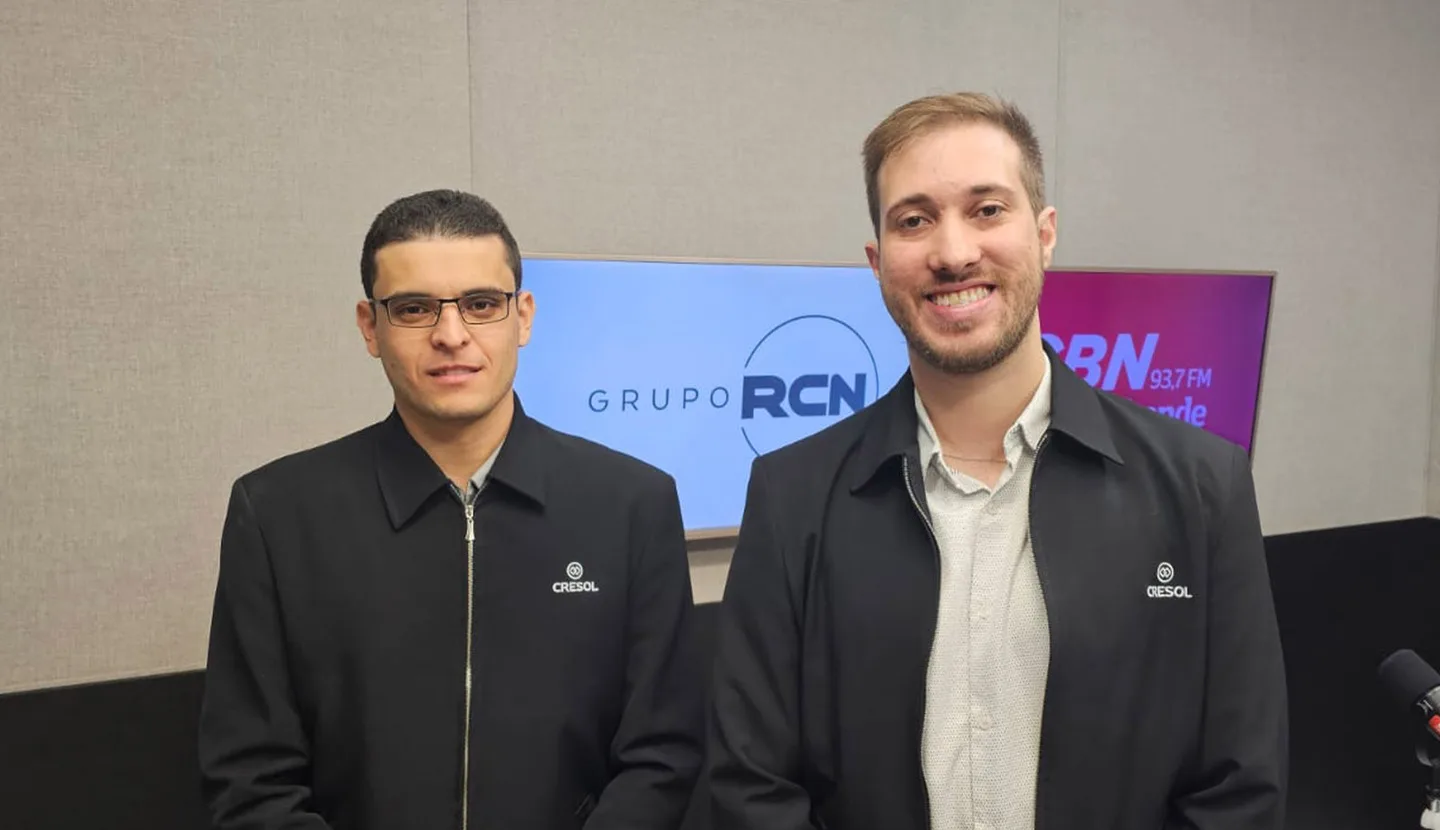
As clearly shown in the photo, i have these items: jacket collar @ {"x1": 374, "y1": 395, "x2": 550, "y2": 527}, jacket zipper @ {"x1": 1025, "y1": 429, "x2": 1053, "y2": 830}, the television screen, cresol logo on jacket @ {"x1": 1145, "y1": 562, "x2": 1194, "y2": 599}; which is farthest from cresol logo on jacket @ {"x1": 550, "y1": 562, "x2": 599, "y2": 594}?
the television screen

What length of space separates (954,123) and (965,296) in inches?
9.0

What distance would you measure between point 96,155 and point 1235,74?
3.30 m

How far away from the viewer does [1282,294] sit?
3.74m

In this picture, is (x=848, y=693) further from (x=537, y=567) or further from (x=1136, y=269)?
(x=1136, y=269)

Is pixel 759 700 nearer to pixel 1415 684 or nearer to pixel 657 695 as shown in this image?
pixel 657 695

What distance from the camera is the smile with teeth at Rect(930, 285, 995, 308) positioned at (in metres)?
1.35

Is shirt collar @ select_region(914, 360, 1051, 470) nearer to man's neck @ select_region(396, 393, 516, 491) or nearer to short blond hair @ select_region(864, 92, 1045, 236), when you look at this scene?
short blond hair @ select_region(864, 92, 1045, 236)

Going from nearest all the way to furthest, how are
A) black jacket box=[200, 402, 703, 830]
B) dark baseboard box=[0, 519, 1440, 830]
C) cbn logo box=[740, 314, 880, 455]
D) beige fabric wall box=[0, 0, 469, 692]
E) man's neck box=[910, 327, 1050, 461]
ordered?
man's neck box=[910, 327, 1050, 461] → black jacket box=[200, 402, 703, 830] → beige fabric wall box=[0, 0, 469, 692] → cbn logo box=[740, 314, 880, 455] → dark baseboard box=[0, 519, 1440, 830]

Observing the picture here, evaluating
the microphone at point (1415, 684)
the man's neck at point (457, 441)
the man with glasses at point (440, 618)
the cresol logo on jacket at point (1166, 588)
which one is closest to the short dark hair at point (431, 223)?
the man with glasses at point (440, 618)

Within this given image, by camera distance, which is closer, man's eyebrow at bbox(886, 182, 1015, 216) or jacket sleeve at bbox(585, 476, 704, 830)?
man's eyebrow at bbox(886, 182, 1015, 216)

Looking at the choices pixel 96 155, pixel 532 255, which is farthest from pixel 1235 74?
pixel 96 155

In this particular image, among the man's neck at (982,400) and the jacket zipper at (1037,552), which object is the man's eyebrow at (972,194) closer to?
the man's neck at (982,400)

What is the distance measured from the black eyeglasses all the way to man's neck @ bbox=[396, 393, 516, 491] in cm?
14

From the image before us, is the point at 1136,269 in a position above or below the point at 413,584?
above
